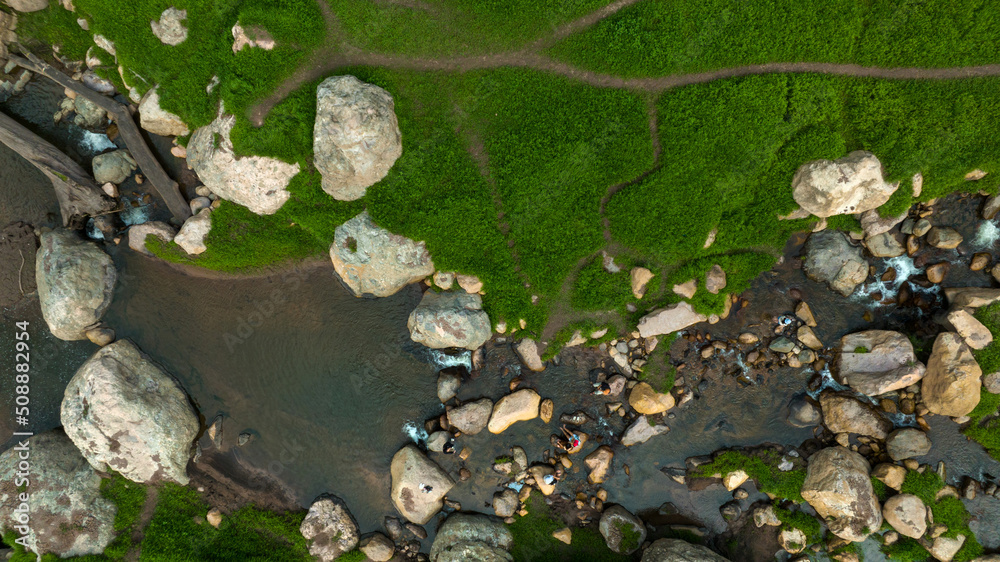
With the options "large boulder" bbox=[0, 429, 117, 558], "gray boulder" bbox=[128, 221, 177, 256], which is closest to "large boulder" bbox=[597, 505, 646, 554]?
"large boulder" bbox=[0, 429, 117, 558]

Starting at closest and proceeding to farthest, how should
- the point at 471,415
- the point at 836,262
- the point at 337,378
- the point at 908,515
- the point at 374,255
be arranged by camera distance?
the point at 908,515 → the point at 374,255 → the point at 836,262 → the point at 471,415 → the point at 337,378

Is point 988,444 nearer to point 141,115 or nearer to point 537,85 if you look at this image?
point 537,85

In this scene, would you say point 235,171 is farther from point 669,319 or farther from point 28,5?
point 669,319

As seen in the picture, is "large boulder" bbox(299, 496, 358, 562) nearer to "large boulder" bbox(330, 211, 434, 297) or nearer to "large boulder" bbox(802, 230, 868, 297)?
"large boulder" bbox(330, 211, 434, 297)

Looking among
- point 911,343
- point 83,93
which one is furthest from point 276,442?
point 911,343

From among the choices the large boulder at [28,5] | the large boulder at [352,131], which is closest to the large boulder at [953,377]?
the large boulder at [352,131]

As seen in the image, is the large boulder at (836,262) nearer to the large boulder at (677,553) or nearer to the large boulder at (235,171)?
the large boulder at (677,553)

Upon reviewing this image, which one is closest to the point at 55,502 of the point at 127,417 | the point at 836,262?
the point at 127,417
